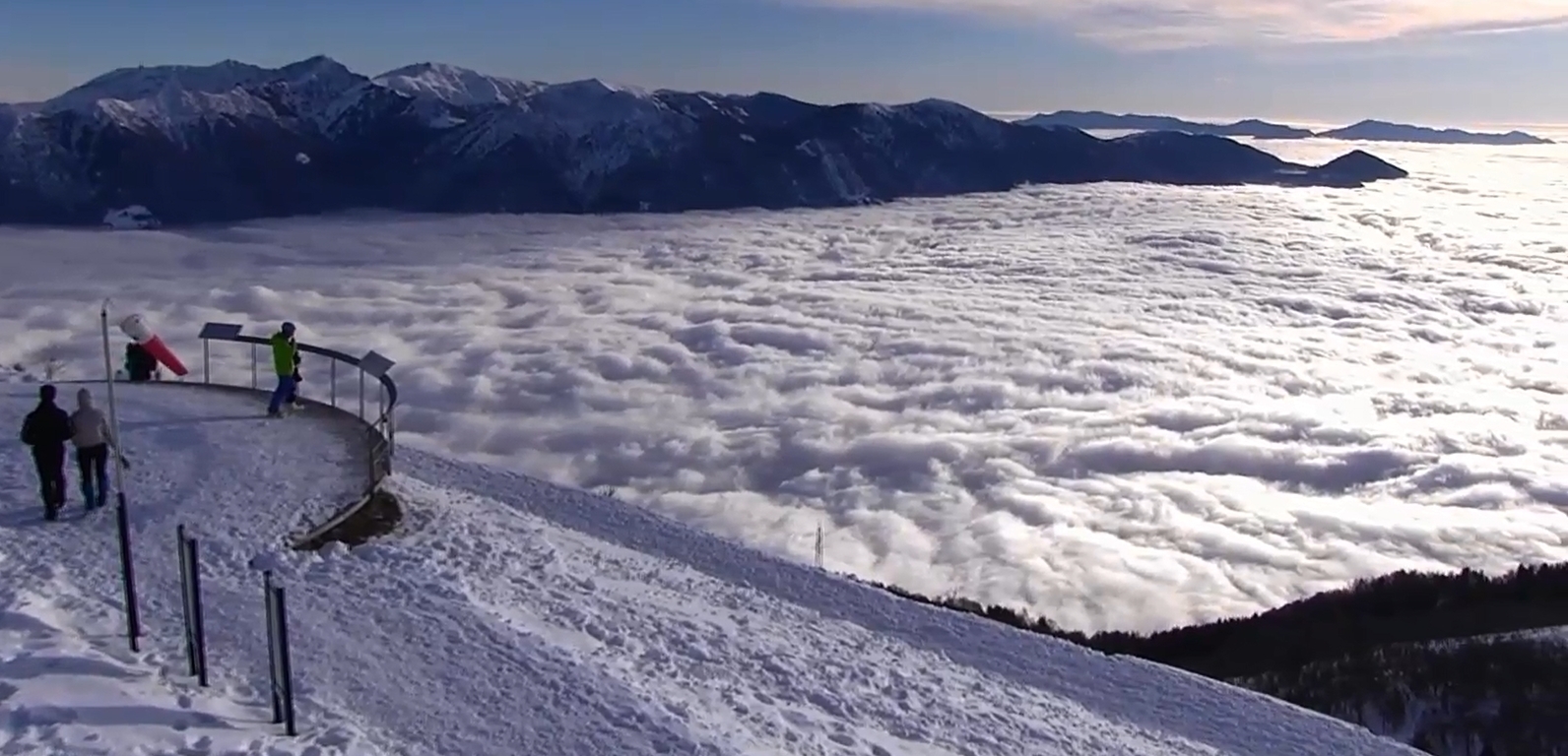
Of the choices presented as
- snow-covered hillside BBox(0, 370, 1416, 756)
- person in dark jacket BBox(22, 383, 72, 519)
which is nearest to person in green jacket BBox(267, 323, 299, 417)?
snow-covered hillside BBox(0, 370, 1416, 756)

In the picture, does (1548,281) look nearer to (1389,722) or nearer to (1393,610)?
(1393,610)

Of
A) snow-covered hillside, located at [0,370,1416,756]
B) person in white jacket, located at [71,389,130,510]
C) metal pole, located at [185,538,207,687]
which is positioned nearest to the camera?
metal pole, located at [185,538,207,687]

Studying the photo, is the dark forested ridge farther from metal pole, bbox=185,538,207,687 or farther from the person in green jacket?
metal pole, bbox=185,538,207,687

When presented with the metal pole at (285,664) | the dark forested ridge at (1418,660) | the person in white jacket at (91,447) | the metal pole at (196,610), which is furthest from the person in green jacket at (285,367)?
the dark forested ridge at (1418,660)

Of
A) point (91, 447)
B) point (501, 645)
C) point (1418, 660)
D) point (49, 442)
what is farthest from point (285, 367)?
point (1418, 660)

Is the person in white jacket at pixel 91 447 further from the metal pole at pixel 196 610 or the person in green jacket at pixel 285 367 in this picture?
the metal pole at pixel 196 610

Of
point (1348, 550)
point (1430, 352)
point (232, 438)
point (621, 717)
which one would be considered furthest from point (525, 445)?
point (1430, 352)
